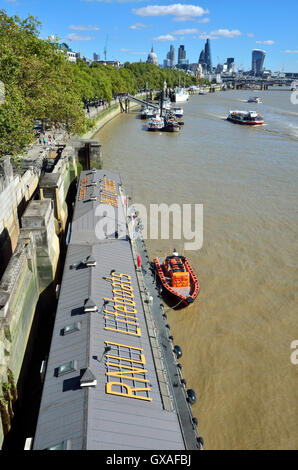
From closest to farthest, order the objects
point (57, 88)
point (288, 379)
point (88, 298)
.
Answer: point (88, 298), point (288, 379), point (57, 88)

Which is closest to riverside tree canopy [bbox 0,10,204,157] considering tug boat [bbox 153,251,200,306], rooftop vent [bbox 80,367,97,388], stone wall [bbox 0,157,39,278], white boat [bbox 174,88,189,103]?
stone wall [bbox 0,157,39,278]

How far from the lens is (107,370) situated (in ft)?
43.9

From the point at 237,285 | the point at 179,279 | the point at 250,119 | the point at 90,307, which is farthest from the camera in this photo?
the point at 250,119

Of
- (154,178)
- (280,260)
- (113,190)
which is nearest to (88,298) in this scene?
(113,190)

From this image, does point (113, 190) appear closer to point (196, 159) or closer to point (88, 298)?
point (88, 298)

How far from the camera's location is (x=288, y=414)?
1778 centimetres

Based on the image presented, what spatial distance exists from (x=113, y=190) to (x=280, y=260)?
53.6 ft

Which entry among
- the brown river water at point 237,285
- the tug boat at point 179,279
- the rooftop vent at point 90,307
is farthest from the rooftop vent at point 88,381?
the tug boat at point 179,279

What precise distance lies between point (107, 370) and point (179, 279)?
42.9 ft

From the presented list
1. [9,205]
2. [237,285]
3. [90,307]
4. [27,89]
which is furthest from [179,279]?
[27,89]

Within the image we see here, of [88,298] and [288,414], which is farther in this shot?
[288,414]

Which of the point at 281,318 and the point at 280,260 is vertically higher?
the point at 280,260

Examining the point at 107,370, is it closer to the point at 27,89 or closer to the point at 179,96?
the point at 27,89

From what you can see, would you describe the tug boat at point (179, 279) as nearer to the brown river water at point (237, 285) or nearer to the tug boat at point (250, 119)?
the brown river water at point (237, 285)
